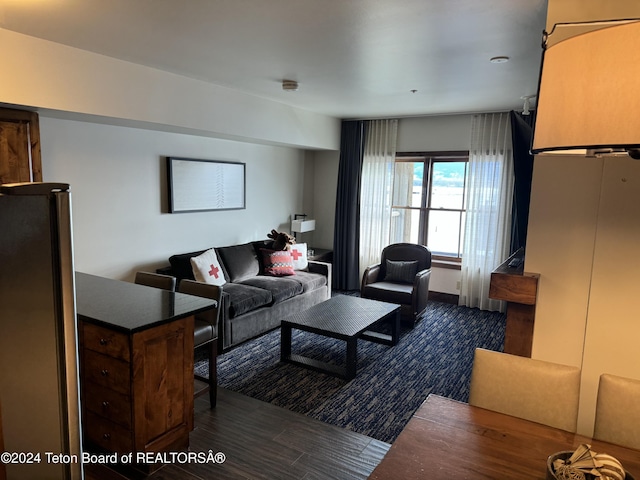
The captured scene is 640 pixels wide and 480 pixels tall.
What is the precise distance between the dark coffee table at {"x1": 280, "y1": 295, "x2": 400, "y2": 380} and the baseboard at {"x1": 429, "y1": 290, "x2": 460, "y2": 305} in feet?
5.78

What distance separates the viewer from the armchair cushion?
17.1 feet

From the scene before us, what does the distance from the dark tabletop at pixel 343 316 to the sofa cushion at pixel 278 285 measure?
0.52 metres

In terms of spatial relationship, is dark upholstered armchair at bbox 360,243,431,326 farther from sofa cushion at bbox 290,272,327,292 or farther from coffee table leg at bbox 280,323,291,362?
coffee table leg at bbox 280,323,291,362

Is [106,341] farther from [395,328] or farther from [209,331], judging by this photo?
[395,328]

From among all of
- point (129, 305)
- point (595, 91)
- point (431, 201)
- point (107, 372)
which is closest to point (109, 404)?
point (107, 372)

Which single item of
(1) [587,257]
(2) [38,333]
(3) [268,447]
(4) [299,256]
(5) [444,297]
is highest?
(1) [587,257]

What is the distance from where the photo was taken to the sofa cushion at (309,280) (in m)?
5.00

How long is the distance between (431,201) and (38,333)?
214 inches

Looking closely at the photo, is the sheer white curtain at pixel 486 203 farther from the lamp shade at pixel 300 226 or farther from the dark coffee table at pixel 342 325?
the lamp shade at pixel 300 226

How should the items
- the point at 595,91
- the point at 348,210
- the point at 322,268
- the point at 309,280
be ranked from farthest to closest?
the point at 348,210 < the point at 322,268 < the point at 309,280 < the point at 595,91

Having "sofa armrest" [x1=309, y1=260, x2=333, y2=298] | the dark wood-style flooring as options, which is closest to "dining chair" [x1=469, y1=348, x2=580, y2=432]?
the dark wood-style flooring

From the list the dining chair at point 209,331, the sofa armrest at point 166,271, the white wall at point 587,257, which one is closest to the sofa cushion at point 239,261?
the sofa armrest at point 166,271

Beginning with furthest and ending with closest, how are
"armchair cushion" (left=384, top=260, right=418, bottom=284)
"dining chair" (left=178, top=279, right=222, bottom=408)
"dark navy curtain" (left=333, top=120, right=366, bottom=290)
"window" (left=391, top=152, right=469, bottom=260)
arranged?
"dark navy curtain" (left=333, top=120, right=366, bottom=290) < "window" (left=391, top=152, right=469, bottom=260) < "armchair cushion" (left=384, top=260, right=418, bottom=284) < "dining chair" (left=178, top=279, right=222, bottom=408)

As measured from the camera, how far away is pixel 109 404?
226 cm
